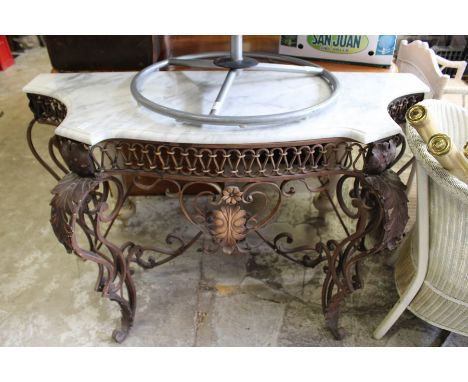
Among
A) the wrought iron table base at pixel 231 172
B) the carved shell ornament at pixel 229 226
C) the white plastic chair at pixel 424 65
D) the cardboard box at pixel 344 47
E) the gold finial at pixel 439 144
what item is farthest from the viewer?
the white plastic chair at pixel 424 65

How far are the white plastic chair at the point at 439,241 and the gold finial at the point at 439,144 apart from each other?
7 centimetres

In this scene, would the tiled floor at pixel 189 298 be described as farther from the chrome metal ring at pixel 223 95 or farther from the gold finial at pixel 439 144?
the gold finial at pixel 439 144

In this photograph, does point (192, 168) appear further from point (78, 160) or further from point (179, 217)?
point (179, 217)

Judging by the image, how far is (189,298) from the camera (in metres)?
1.19

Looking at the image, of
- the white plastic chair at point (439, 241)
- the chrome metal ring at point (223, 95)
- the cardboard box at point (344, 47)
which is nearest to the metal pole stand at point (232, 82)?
the chrome metal ring at point (223, 95)

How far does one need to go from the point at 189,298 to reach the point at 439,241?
748 millimetres

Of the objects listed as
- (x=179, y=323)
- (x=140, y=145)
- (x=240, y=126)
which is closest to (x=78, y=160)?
(x=140, y=145)

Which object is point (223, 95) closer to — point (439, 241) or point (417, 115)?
point (417, 115)

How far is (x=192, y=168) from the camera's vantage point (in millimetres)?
739

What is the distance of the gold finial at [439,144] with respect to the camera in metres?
0.61

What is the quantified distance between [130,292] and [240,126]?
616 millimetres

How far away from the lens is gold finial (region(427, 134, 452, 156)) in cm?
Result: 61

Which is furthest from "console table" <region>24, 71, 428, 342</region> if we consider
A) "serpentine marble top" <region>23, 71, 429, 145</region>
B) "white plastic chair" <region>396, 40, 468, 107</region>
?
"white plastic chair" <region>396, 40, 468, 107</region>

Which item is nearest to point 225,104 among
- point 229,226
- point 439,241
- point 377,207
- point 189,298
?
point 229,226
